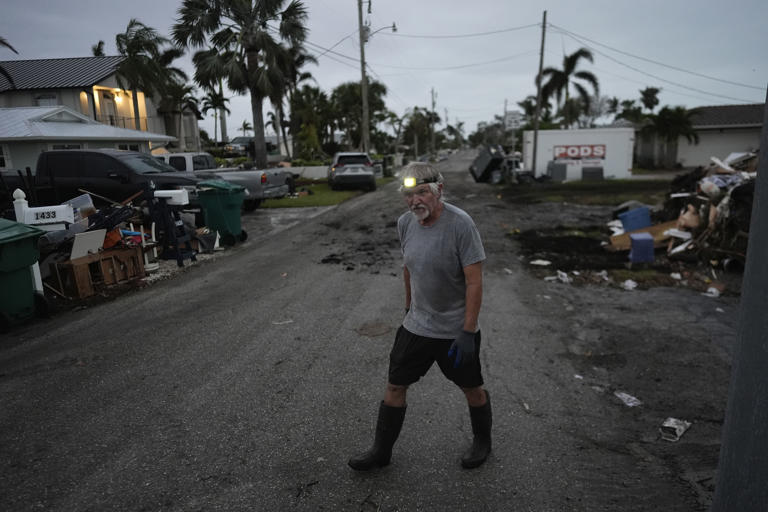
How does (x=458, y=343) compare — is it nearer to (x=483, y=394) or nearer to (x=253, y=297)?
(x=483, y=394)

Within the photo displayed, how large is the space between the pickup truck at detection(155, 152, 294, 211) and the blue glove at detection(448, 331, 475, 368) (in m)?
13.2

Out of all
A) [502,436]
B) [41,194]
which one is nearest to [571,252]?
[502,436]

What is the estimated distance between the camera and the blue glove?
293 cm

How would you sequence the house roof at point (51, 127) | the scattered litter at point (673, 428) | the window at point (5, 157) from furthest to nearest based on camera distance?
the window at point (5, 157)
the house roof at point (51, 127)
the scattered litter at point (673, 428)

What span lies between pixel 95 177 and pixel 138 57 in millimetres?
24532

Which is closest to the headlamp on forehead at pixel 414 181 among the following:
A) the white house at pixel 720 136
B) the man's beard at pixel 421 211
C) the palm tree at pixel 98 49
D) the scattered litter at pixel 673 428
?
the man's beard at pixel 421 211

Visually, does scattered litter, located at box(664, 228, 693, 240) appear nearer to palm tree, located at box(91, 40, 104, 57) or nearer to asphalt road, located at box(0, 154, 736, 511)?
asphalt road, located at box(0, 154, 736, 511)

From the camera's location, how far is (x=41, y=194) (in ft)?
38.5

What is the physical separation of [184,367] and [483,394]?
2.90m

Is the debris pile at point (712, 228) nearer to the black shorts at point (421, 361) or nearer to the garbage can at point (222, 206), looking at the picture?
the black shorts at point (421, 361)

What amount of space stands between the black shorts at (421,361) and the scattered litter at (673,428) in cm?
167

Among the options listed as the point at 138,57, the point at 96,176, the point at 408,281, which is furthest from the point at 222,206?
the point at 138,57

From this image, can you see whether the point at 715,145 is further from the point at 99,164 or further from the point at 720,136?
the point at 99,164

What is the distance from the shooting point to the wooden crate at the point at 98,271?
715cm
